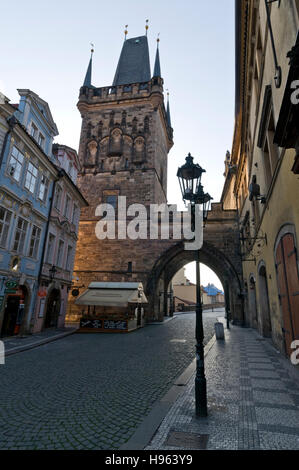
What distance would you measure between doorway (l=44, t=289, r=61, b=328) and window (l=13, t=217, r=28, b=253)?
4.37 meters

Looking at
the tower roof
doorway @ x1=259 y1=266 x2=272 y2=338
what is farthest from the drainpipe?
the tower roof

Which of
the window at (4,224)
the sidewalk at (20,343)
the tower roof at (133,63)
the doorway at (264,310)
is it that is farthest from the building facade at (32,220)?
the tower roof at (133,63)

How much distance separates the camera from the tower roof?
102 feet

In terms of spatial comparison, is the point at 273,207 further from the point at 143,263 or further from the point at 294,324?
the point at 143,263

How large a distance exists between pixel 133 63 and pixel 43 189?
27.5 meters

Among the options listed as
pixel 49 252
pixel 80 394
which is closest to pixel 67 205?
pixel 49 252

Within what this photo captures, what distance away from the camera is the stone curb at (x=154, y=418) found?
9.85 feet

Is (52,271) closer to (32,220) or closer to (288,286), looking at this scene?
(32,220)

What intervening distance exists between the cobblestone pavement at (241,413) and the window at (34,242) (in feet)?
34.8

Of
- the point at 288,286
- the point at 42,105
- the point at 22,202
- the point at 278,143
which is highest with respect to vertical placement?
the point at 42,105

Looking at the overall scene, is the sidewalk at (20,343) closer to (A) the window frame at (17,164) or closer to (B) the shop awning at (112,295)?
(B) the shop awning at (112,295)

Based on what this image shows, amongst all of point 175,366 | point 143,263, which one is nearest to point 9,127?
point 175,366

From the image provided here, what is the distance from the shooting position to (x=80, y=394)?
190 inches

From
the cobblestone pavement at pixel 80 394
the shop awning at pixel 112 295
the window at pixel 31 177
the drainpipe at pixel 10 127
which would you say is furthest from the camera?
the shop awning at pixel 112 295
